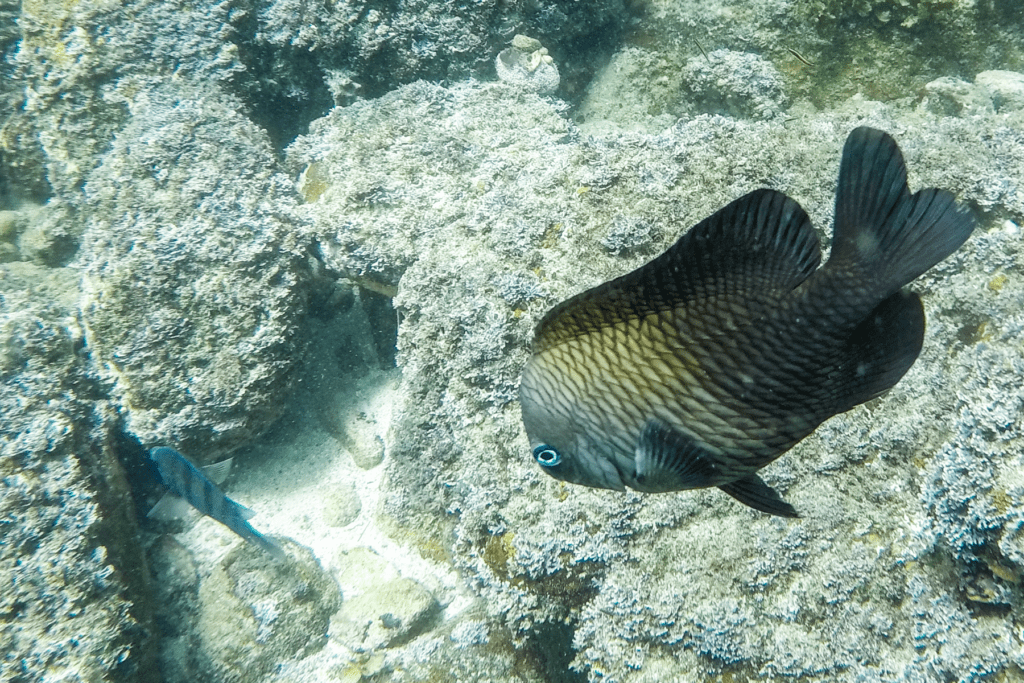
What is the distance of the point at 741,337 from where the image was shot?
1.17 m

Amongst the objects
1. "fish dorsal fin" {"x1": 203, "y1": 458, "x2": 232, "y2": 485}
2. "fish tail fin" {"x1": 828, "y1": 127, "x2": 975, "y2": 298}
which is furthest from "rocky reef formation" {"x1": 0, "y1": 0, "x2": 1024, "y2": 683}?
"fish tail fin" {"x1": 828, "y1": 127, "x2": 975, "y2": 298}

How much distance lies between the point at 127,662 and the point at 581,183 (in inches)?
148

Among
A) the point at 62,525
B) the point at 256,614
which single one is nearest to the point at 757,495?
the point at 256,614

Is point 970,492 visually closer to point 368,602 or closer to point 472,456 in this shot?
point 472,456

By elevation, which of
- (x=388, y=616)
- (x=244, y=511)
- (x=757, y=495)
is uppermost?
(x=757, y=495)

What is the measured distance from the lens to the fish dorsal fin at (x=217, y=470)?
13.1 ft

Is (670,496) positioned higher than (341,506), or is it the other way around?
(670,496)

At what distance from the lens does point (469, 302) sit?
269cm

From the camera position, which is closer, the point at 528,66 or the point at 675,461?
the point at 675,461

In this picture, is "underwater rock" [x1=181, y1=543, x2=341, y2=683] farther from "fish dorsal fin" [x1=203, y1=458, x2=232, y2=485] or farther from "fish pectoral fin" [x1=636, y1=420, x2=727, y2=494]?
"fish pectoral fin" [x1=636, y1=420, x2=727, y2=494]

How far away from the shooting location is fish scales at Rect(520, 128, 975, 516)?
1077 mm

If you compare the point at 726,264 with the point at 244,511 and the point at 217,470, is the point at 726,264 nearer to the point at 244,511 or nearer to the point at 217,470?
the point at 244,511

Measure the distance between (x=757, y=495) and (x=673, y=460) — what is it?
313 mm

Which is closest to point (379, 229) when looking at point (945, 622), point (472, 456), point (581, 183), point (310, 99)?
point (581, 183)
